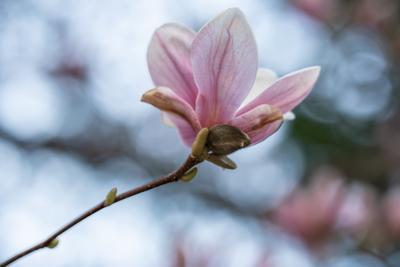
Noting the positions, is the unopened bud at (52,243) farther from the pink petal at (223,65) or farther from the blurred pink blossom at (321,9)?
the blurred pink blossom at (321,9)

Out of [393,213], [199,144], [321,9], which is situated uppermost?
[199,144]

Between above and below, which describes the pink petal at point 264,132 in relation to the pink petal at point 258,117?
below

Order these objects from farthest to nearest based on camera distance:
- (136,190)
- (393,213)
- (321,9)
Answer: (321,9) < (393,213) < (136,190)

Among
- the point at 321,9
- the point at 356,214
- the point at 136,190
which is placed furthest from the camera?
the point at 321,9

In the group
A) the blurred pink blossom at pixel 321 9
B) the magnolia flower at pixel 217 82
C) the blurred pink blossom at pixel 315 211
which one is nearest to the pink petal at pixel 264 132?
the magnolia flower at pixel 217 82

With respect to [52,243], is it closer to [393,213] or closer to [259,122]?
[259,122]

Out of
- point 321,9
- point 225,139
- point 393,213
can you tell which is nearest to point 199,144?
point 225,139

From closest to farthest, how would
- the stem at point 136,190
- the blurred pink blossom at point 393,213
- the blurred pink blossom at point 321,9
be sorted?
the stem at point 136,190, the blurred pink blossom at point 393,213, the blurred pink blossom at point 321,9
